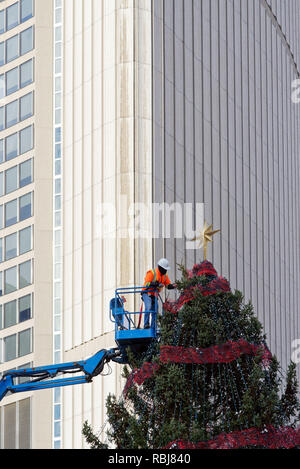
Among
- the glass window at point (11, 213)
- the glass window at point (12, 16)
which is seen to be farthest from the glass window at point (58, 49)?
the glass window at point (11, 213)

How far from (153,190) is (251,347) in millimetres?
25650

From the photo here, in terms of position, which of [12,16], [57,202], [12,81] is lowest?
[57,202]

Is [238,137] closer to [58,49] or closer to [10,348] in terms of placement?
[58,49]

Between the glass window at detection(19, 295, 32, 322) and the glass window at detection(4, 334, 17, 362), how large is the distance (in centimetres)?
89

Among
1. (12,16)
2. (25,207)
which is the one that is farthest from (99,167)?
(12,16)

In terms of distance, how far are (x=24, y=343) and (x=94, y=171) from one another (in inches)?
323

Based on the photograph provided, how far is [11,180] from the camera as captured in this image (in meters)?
65.0

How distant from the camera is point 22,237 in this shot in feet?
208

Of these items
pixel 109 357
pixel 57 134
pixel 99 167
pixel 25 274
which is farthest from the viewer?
pixel 57 134

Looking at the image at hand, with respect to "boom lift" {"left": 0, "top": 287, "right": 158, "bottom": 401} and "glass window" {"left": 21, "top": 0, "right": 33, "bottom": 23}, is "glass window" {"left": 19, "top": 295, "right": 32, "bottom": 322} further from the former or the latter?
"boom lift" {"left": 0, "top": 287, "right": 158, "bottom": 401}

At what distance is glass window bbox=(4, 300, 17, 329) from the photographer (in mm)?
62438

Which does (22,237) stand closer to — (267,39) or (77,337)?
(77,337)

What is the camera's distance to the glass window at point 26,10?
66562 millimetres
